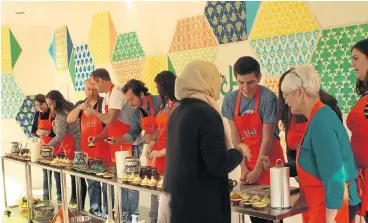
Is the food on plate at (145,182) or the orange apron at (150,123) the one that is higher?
the orange apron at (150,123)

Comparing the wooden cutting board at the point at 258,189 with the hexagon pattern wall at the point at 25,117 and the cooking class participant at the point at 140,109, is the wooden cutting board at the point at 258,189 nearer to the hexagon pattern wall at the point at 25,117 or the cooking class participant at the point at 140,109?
the cooking class participant at the point at 140,109

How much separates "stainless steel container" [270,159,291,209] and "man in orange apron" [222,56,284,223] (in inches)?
19.4

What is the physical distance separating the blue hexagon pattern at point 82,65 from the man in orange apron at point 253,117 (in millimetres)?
3528

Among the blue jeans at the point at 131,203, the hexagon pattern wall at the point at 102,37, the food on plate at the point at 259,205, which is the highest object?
the hexagon pattern wall at the point at 102,37

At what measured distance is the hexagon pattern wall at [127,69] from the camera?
196 inches

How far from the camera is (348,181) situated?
1848mm

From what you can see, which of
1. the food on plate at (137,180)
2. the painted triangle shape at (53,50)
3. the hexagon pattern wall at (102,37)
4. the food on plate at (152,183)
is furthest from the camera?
the painted triangle shape at (53,50)

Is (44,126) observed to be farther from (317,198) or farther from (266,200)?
(317,198)

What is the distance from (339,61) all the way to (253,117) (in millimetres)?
849

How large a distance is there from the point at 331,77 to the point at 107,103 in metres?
1.79

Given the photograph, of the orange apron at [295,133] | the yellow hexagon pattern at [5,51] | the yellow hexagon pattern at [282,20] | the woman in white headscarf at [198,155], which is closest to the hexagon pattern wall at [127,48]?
the yellow hexagon pattern at [282,20]

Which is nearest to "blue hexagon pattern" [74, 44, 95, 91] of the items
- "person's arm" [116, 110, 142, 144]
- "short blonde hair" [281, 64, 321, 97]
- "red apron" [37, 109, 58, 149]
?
"red apron" [37, 109, 58, 149]

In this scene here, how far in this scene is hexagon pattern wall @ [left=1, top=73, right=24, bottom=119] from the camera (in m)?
6.65

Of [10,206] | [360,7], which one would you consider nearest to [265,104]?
[360,7]
